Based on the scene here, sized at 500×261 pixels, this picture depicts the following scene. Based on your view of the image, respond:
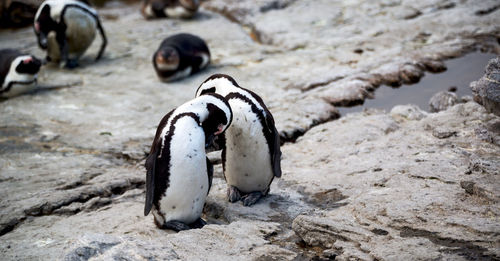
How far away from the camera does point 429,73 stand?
6434mm

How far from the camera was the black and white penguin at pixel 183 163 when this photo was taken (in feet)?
10.9

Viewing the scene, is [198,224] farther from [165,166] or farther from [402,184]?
[402,184]

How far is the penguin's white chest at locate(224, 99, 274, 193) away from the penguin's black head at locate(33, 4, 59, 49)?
4.90 m

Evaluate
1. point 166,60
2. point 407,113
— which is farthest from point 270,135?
point 166,60

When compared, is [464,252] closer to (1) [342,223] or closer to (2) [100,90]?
(1) [342,223]

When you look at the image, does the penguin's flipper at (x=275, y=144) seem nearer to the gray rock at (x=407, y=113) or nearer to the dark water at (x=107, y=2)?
the gray rock at (x=407, y=113)

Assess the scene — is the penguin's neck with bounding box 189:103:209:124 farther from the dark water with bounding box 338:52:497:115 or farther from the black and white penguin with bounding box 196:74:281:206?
the dark water with bounding box 338:52:497:115

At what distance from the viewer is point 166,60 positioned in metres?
7.01

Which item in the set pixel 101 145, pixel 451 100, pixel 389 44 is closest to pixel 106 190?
pixel 101 145

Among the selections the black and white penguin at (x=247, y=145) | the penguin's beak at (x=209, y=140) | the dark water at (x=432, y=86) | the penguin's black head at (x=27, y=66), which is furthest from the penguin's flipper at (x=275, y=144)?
the penguin's black head at (x=27, y=66)

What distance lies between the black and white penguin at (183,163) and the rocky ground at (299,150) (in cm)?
15

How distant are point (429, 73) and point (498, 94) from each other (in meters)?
2.60

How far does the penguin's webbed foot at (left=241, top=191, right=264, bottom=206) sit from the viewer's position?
12.4 feet

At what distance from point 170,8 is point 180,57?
Result: 3584 mm
